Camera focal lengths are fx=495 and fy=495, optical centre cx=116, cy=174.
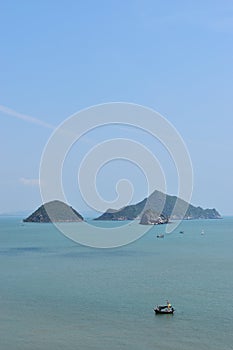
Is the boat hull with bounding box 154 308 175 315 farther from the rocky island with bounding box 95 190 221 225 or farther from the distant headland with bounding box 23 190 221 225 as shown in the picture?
the rocky island with bounding box 95 190 221 225

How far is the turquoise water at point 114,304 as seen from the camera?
20281 millimetres

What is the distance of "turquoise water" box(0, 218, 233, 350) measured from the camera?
20.3m

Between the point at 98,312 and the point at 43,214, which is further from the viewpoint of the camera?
the point at 43,214

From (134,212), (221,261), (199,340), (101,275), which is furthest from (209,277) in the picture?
(134,212)

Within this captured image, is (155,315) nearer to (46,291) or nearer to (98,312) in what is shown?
(98,312)

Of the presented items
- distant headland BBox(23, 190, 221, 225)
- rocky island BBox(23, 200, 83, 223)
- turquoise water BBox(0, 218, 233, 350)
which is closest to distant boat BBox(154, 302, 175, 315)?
turquoise water BBox(0, 218, 233, 350)

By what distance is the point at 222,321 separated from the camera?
22766 mm

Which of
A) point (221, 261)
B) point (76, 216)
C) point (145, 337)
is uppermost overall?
point (76, 216)

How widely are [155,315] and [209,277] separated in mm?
13039

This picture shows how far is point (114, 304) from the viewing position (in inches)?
1029

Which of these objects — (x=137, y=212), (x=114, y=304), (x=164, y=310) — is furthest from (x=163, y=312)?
(x=137, y=212)

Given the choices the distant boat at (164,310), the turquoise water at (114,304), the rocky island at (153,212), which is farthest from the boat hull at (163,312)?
the rocky island at (153,212)

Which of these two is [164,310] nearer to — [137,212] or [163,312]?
[163,312]

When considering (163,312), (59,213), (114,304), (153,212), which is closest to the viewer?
(163,312)
